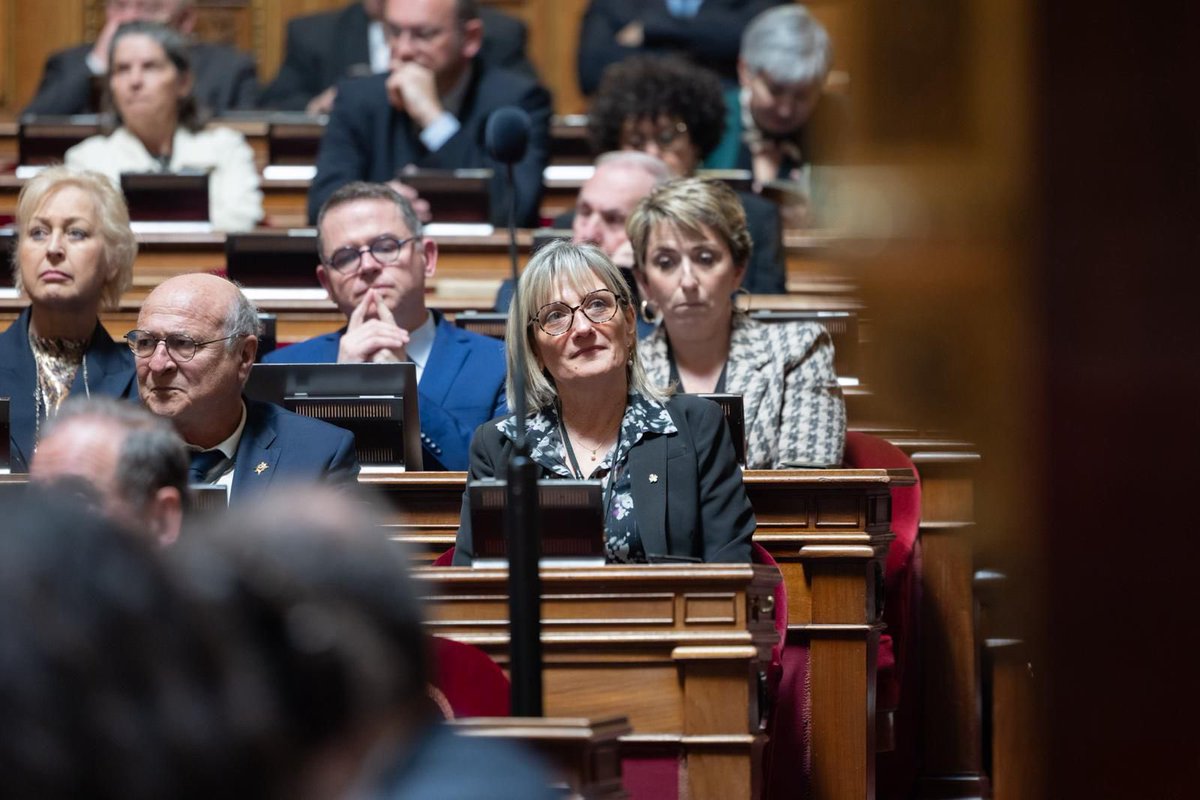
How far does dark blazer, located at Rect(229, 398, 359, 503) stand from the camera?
3012mm

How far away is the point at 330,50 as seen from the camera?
7.03 m

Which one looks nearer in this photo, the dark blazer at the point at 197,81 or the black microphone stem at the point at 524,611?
the black microphone stem at the point at 524,611

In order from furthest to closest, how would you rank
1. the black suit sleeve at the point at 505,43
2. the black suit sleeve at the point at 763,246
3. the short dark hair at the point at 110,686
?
1. the black suit sleeve at the point at 505,43
2. the black suit sleeve at the point at 763,246
3. the short dark hair at the point at 110,686

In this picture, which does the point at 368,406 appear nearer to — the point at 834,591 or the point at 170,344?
the point at 170,344

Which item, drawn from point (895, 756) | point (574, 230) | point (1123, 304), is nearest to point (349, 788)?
point (1123, 304)

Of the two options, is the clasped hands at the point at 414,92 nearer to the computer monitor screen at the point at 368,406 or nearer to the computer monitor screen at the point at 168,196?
the computer monitor screen at the point at 168,196

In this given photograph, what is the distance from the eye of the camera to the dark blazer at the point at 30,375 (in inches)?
135

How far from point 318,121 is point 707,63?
1.33 meters

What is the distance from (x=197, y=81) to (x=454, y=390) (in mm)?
3473

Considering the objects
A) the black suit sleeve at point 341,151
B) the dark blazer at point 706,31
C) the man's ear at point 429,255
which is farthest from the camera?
the dark blazer at point 706,31

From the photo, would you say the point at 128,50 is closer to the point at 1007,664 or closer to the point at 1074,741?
the point at 1007,664

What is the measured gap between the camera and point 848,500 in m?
2.97

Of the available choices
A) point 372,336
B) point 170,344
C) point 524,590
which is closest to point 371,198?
point 372,336

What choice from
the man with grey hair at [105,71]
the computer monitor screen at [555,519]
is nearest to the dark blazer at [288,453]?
the computer monitor screen at [555,519]
